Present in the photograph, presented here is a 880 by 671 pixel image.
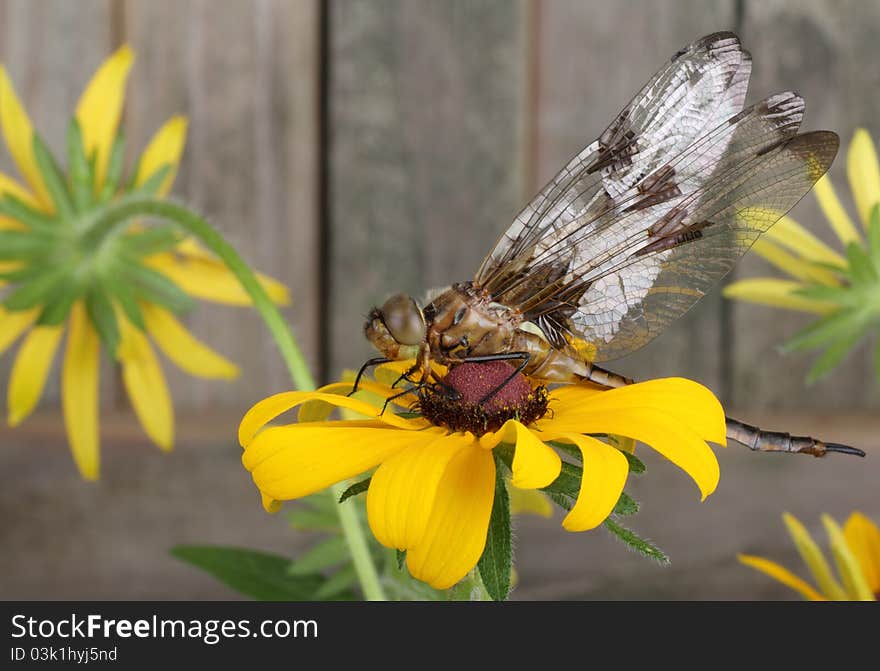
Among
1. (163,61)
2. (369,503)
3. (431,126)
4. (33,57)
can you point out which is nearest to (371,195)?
(431,126)

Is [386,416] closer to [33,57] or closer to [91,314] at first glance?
[91,314]

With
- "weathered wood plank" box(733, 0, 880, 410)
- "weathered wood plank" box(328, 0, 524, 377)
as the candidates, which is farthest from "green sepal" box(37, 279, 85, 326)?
"weathered wood plank" box(733, 0, 880, 410)

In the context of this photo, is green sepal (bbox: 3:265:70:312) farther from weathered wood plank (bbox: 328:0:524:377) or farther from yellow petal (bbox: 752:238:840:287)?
weathered wood plank (bbox: 328:0:524:377)

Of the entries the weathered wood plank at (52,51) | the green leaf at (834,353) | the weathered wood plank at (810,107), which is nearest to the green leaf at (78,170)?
the green leaf at (834,353)

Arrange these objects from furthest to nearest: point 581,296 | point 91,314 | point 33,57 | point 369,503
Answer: point 33,57 < point 91,314 < point 581,296 < point 369,503

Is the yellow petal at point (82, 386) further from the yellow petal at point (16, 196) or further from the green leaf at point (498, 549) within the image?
the green leaf at point (498, 549)
